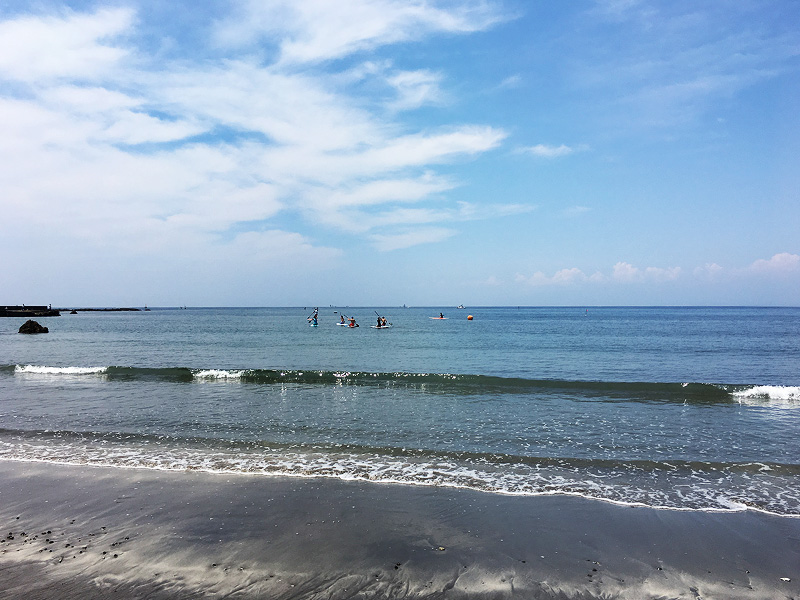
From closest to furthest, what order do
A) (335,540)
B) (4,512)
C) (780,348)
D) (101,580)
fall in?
(101,580) → (335,540) → (4,512) → (780,348)

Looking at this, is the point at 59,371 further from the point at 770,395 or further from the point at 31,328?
the point at 31,328

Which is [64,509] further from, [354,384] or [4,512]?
[354,384]

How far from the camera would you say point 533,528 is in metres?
6.73

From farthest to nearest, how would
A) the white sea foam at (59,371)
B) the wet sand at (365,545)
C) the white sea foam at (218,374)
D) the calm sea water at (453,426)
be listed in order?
1. the white sea foam at (59,371)
2. the white sea foam at (218,374)
3. the calm sea water at (453,426)
4. the wet sand at (365,545)

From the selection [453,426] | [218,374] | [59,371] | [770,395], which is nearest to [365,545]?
[453,426]

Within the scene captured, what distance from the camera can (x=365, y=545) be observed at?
6191mm

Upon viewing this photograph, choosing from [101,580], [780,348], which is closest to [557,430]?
[101,580]

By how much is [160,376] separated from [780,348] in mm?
44933

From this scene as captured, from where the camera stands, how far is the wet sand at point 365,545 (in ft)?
17.2

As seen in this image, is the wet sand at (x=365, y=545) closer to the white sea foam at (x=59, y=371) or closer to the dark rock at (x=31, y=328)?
the white sea foam at (x=59, y=371)

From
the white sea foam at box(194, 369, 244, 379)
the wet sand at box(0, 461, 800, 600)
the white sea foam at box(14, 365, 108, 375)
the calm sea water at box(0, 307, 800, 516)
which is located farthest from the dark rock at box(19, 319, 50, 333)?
the wet sand at box(0, 461, 800, 600)

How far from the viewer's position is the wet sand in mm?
5254

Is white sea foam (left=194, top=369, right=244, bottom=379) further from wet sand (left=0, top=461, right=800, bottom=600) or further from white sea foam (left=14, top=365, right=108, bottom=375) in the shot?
wet sand (left=0, top=461, right=800, bottom=600)

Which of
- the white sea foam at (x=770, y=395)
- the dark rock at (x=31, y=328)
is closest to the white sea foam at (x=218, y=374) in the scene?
the white sea foam at (x=770, y=395)
